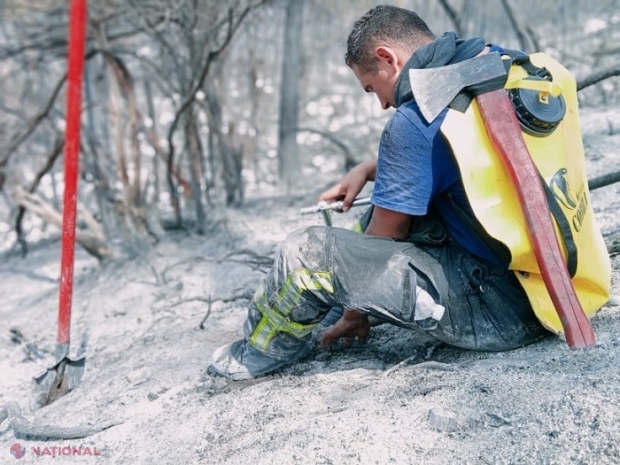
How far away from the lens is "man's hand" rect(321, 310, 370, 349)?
1969mm

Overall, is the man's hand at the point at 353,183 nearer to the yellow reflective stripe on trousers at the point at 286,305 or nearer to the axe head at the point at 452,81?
the yellow reflective stripe on trousers at the point at 286,305

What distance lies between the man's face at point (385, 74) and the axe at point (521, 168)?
0.23 meters

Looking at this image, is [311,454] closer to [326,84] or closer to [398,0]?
[398,0]

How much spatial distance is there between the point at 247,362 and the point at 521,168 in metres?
0.95

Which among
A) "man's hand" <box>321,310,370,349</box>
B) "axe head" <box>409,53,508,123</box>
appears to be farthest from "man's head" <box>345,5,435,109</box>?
"man's hand" <box>321,310,370,349</box>

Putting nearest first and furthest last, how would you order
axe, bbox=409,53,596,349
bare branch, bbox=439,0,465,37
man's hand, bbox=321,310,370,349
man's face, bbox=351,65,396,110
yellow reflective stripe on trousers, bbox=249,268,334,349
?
axe, bbox=409,53,596,349, yellow reflective stripe on trousers, bbox=249,268,334,349, man's face, bbox=351,65,396,110, man's hand, bbox=321,310,370,349, bare branch, bbox=439,0,465,37

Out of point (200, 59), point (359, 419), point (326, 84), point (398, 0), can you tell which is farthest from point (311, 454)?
point (326, 84)

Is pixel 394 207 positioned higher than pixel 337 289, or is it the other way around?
pixel 394 207

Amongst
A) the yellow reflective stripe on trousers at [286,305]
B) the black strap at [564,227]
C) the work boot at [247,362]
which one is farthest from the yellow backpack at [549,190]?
the work boot at [247,362]

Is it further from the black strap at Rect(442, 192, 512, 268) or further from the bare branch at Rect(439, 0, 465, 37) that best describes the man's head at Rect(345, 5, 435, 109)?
the bare branch at Rect(439, 0, 465, 37)

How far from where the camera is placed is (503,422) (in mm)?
1398

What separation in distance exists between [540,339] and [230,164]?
11.3 feet

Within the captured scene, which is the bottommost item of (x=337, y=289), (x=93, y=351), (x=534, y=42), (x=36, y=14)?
(x=93, y=351)

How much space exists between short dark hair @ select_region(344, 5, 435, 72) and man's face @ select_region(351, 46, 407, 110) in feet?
0.06
